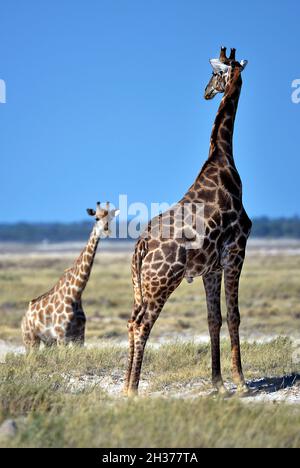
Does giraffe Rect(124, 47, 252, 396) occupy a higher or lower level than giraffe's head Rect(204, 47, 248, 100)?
lower

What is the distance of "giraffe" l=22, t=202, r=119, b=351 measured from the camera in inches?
519

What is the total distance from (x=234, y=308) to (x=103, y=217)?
4.52 metres

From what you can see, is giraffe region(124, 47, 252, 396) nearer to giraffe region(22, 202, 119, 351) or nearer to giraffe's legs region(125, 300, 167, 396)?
giraffe's legs region(125, 300, 167, 396)

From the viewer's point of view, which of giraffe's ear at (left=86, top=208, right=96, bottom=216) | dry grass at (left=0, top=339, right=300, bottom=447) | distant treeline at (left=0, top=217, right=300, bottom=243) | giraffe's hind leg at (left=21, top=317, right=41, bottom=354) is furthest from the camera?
distant treeline at (left=0, top=217, right=300, bottom=243)

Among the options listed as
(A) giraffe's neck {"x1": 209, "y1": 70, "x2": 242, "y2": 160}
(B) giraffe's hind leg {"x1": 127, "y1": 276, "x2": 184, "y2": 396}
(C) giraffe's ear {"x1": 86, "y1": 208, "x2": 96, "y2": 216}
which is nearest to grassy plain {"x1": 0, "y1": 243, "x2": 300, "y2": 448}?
(B) giraffe's hind leg {"x1": 127, "y1": 276, "x2": 184, "y2": 396}

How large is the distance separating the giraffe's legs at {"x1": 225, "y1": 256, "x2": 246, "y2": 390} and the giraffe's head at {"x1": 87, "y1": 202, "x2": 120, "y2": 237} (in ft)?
13.8

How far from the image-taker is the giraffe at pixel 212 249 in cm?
912

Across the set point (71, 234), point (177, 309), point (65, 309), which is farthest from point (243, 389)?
point (71, 234)

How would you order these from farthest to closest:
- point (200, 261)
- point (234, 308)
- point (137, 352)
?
point (234, 308), point (200, 261), point (137, 352)

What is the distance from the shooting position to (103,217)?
13.9 metres

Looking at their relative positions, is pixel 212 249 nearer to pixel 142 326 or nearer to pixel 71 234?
pixel 142 326

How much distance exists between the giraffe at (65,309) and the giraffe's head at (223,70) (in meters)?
3.83

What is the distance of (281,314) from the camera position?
81.9 feet

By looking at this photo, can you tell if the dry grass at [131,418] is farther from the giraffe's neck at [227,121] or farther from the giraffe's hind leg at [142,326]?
the giraffe's neck at [227,121]
